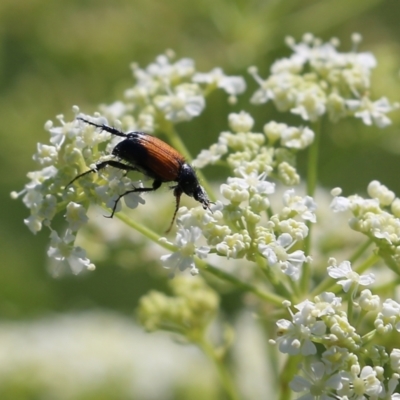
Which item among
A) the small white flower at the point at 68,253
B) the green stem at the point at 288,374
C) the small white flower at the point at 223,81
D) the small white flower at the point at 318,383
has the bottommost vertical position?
the small white flower at the point at 318,383

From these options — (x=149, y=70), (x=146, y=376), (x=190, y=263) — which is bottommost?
(x=190, y=263)

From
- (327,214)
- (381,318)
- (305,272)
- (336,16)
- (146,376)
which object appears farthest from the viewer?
(336,16)

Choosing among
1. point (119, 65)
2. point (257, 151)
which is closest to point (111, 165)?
point (257, 151)

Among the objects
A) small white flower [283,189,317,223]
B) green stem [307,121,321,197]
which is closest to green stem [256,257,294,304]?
small white flower [283,189,317,223]

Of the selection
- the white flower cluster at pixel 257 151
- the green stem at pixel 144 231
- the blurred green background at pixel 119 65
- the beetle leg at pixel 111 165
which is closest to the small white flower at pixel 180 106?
the white flower cluster at pixel 257 151

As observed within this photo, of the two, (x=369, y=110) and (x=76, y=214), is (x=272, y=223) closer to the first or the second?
(x=76, y=214)

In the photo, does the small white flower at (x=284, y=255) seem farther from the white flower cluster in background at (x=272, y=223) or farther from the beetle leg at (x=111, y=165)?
the beetle leg at (x=111, y=165)

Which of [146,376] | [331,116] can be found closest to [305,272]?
[331,116]

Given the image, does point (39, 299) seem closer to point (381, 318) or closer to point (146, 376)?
point (146, 376)

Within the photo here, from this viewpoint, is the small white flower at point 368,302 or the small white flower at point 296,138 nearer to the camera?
the small white flower at point 368,302
